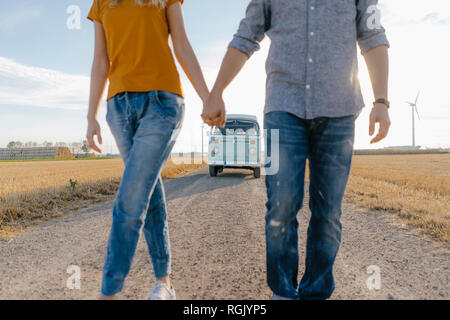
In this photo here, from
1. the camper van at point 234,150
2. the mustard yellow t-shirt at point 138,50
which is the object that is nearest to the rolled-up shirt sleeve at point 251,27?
the mustard yellow t-shirt at point 138,50

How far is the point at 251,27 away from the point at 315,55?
0.40m

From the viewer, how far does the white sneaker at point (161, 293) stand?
1842 millimetres

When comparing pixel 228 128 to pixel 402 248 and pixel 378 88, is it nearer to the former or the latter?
pixel 402 248

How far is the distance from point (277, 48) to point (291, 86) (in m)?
0.25

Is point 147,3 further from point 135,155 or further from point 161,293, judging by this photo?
point 161,293

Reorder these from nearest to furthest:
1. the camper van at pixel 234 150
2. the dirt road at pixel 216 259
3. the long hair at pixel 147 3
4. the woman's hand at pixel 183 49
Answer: the long hair at pixel 147 3, the woman's hand at pixel 183 49, the dirt road at pixel 216 259, the camper van at pixel 234 150

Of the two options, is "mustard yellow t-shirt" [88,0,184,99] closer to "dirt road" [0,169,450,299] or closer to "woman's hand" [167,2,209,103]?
"woman's hand" [167,2,209,103]

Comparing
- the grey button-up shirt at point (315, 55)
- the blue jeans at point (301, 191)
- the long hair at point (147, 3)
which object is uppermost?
the long hair at point (147, 3)

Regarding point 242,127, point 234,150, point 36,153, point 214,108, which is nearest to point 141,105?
point 214,108

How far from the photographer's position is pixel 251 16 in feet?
5.73

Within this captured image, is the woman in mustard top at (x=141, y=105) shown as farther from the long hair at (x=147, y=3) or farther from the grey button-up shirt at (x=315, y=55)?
the grey button-up shirt at (x=315, y=55)

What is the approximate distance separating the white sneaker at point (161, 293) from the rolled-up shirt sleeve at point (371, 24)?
1.92m

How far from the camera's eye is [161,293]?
74.2 inches
